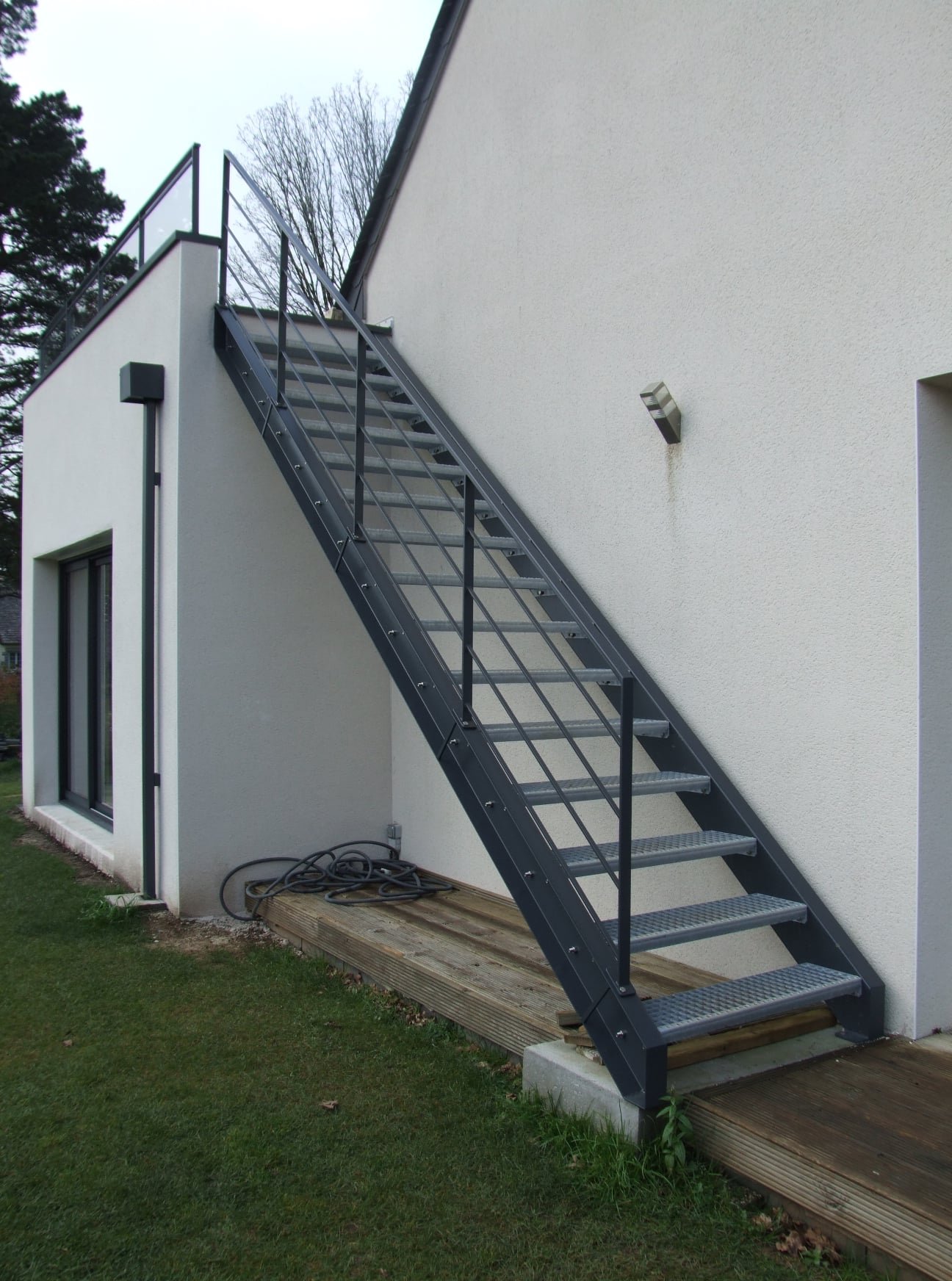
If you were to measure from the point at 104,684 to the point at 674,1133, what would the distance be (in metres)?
5.93

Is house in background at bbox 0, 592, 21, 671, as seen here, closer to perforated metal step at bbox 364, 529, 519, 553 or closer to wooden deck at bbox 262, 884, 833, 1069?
wooden deck at bbox 262, 884, 833, 1069

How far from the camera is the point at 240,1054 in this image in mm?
3549

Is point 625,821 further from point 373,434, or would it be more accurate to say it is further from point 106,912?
point 106,912

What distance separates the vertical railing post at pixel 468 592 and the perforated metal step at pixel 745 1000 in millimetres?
1106

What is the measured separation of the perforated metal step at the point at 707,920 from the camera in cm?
300

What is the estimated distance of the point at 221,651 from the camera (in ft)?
17.8

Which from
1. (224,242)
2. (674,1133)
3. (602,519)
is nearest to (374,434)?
(602,519)

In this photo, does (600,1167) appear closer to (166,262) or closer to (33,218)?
(166,262)

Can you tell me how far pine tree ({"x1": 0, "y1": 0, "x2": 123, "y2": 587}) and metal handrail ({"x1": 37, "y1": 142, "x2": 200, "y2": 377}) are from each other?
440 inches

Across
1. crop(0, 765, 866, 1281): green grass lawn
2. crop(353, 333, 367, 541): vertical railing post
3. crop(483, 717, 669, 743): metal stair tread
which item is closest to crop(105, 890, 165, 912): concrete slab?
crop(0, 765, 866, 1281): green grass lawn

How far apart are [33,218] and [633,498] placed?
18.6 m

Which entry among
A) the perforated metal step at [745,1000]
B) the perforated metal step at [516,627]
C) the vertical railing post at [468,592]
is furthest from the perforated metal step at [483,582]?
the perforated metal step at [745,1000]

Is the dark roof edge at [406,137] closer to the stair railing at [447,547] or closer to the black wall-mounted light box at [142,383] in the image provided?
the stair railing at [447,547]

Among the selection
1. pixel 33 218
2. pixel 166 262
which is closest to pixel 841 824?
pixel 166 262
